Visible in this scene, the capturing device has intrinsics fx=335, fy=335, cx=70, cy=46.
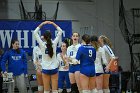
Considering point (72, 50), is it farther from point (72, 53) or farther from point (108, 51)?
point (108, 51)

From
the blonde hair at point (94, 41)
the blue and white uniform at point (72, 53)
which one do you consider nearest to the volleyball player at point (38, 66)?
the blue and white uniform at point (72, 53)

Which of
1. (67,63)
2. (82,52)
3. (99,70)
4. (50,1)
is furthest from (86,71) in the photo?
(50,1)

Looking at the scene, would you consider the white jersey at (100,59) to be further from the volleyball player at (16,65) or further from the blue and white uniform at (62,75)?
the volleyball player at (16,65)

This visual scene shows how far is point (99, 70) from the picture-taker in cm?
903

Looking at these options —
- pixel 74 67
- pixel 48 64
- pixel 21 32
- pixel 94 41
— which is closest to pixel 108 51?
pixel 94 41

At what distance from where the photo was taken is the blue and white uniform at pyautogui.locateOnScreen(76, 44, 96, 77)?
7.87m

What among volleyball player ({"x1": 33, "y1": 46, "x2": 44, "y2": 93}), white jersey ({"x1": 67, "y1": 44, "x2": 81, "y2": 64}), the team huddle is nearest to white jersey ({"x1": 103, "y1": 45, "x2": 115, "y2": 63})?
the team huddle

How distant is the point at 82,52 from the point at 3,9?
7538 millimetres

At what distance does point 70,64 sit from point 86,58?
1543 mm

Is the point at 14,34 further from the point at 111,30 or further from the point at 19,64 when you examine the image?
the point at 111,30

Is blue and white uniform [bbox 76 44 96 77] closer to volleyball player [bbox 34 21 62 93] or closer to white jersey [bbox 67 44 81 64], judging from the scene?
volleyball player [bbox 34 21 62 93]

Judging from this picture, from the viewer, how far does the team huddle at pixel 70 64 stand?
314 inches

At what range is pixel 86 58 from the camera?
7910 mm

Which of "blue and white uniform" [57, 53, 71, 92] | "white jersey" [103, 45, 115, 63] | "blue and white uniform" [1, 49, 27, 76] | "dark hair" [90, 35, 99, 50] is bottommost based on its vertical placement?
"blue and white uniform" [57, 53, 71, 92]
